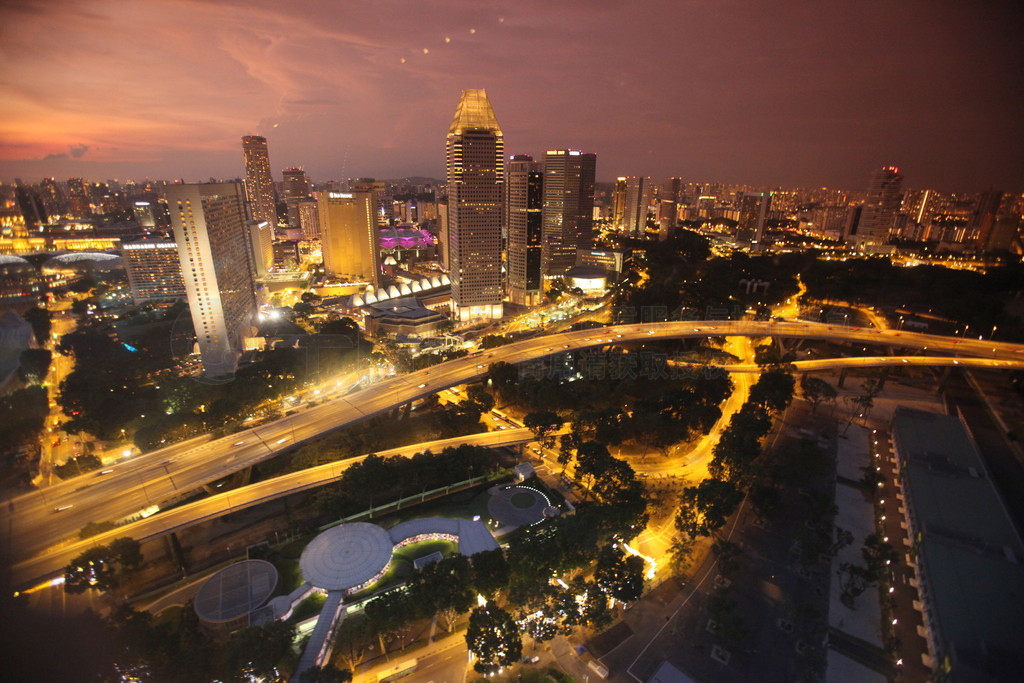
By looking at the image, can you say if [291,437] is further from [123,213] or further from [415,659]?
[123,213]

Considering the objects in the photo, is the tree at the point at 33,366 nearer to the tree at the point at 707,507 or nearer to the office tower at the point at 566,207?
the tree at the point at 707,507

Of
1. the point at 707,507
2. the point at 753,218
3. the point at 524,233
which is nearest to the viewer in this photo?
the point at 707,507

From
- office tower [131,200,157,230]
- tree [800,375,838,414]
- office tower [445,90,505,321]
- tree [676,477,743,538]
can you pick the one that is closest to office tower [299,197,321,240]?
office tower [131,200,157,230]

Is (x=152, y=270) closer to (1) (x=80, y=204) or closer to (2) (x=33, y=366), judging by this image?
(2) (x=33, y=366)

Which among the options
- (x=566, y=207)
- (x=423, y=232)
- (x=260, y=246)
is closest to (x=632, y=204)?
(x=566, y=207)

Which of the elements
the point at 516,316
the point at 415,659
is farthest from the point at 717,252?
the point at 415,659
